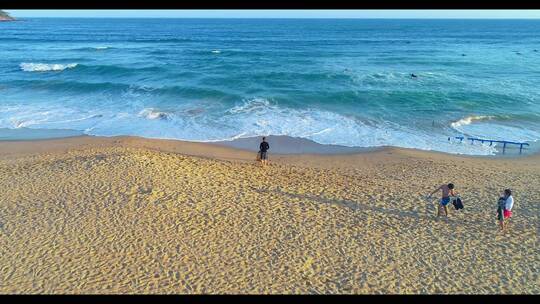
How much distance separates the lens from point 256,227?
1038 centimetres

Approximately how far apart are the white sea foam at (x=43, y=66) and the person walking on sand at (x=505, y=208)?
1425 inches

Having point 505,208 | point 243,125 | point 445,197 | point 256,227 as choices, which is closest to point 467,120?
point 243,125

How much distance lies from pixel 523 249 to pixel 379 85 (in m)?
21.8

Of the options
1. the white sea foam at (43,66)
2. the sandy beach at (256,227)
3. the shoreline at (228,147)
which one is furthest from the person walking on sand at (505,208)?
the white sea foam at (43,66)

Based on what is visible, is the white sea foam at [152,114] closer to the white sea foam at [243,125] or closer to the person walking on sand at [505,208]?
the white sea foam at [243,125]

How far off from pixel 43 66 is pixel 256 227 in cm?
3503

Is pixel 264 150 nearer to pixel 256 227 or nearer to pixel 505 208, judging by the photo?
pixel 256 227

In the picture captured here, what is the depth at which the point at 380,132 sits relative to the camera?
64.5 feet

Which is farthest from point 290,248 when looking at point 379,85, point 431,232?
point 379,85

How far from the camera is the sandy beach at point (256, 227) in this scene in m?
8.48

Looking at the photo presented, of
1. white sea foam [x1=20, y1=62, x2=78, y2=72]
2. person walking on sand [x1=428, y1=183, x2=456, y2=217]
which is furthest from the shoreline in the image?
white sea foam [x1=20, y1=62, x2=78, y2=72]

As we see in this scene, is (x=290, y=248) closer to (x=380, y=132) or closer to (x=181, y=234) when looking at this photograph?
(x=181, y=234)

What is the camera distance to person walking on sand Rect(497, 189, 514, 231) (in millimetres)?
10188
